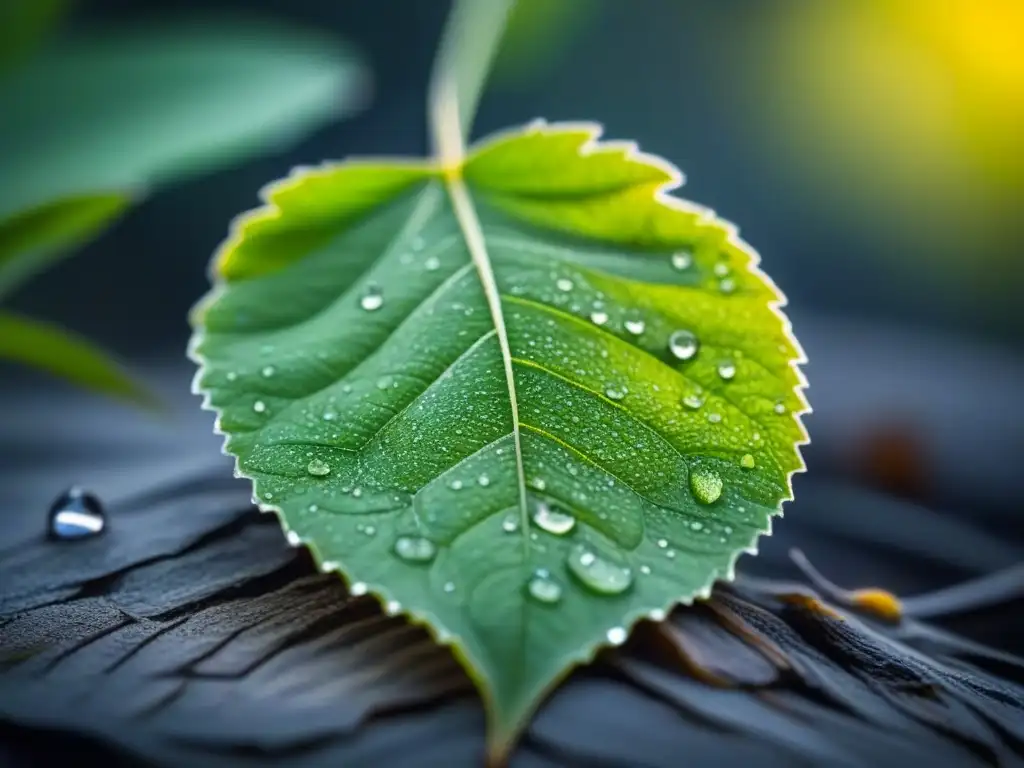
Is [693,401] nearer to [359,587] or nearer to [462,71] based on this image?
[359,587]

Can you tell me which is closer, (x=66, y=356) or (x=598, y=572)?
(x=598, y=572)

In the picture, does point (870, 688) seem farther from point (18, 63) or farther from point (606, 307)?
point (18, 63)

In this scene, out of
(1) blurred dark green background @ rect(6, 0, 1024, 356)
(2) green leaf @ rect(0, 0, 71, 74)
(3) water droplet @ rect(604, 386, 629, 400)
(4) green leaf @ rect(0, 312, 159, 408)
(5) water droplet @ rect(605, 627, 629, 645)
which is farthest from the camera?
(1) blurred dark green background @ rect(6, 0, 1024, 356)

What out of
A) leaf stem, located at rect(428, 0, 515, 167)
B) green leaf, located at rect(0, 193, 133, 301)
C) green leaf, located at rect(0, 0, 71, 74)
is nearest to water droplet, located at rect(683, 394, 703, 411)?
leaf stem, located at rect(428, 0, 515, 167)

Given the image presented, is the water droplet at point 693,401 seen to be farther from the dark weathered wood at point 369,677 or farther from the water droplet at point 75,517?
the water droplet at point 75,517

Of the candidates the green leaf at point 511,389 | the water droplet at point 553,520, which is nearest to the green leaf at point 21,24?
the green leaf at point 511,389

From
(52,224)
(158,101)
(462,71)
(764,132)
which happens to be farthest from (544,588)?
(764,132)

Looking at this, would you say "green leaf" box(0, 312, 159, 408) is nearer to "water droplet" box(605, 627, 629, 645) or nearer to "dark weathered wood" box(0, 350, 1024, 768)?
"dark weathered wood" box(0, 350, 1024, 768)
